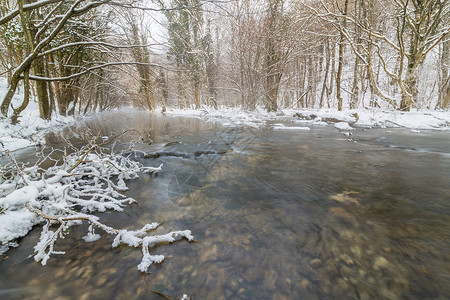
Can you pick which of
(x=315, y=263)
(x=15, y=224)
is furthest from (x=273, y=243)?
(x=15, y=224)

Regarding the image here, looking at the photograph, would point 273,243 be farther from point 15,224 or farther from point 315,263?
point 15,224

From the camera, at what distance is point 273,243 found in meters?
1.83

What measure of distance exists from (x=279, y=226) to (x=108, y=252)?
64.7 inches

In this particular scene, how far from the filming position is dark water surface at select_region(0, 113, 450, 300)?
4.54 feet

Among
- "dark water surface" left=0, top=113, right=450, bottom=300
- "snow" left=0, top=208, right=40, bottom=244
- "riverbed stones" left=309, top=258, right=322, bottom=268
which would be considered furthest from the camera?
"snow" left=0, top=208, right=40, bottom=244

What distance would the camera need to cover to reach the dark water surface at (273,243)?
138 cm

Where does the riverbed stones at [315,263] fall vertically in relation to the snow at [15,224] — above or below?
below

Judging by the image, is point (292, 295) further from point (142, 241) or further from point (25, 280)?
point (25, 280)

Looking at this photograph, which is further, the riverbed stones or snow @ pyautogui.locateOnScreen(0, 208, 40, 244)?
snow @ pyautogui.locateOnScreen(0, 208, 40, 244)

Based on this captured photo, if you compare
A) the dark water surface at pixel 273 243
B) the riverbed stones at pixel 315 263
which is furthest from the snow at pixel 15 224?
the riverbed stones at pixel 315 263

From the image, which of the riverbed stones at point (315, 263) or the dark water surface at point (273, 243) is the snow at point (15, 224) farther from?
the riverbed stones at point (315, 263)

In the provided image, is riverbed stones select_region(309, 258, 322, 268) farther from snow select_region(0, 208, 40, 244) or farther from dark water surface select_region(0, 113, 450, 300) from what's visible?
snow select_region(0, 208, 40, 244)

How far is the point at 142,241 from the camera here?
5.55 feet

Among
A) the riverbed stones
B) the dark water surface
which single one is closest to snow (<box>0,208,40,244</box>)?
the dark water surface
